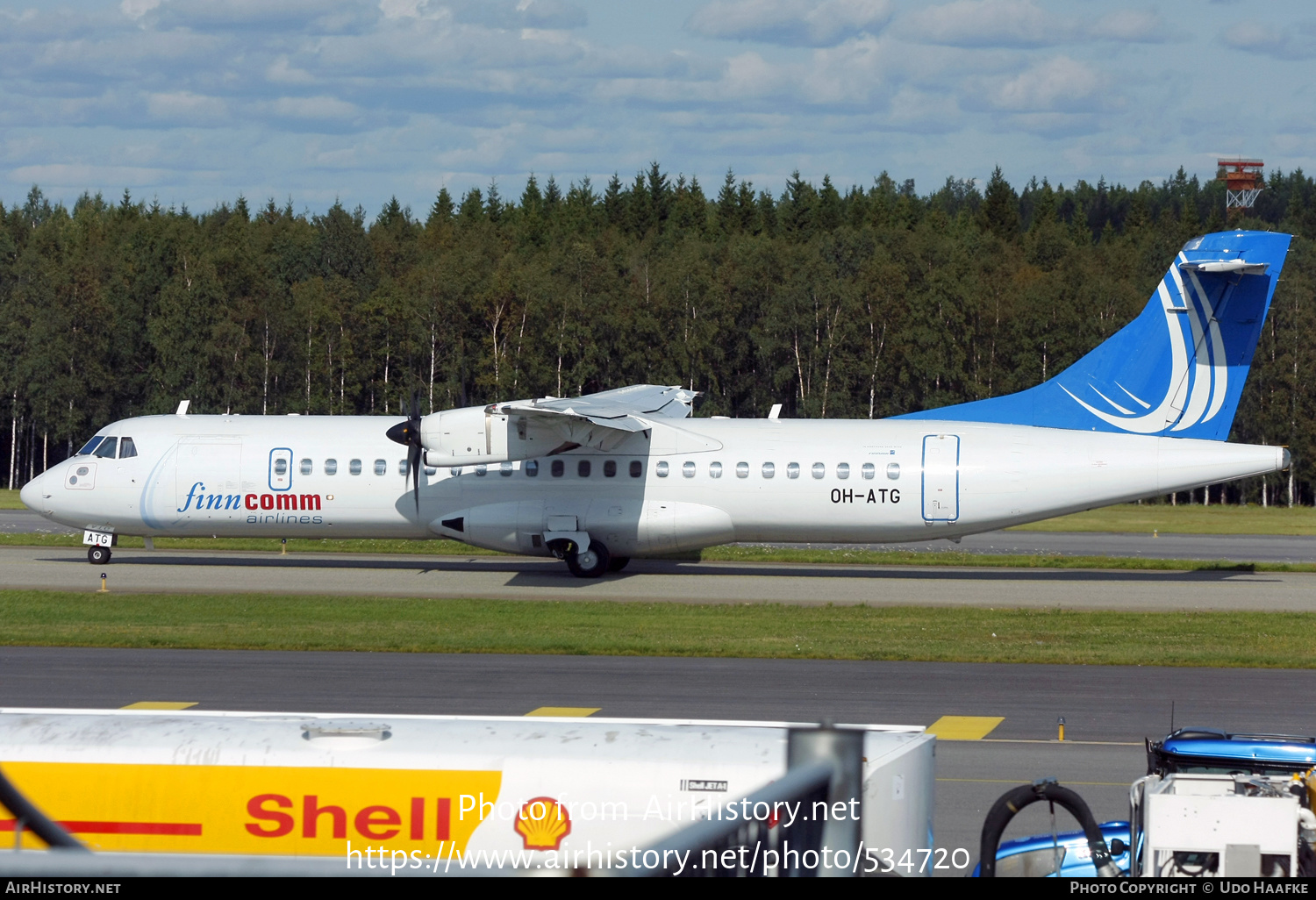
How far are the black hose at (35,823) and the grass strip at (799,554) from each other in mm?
27391

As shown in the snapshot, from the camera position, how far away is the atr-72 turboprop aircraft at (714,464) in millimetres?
26391

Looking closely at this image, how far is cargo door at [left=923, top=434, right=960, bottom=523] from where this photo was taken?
26688 mm

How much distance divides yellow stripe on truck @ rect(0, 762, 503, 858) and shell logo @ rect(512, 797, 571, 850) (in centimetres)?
15

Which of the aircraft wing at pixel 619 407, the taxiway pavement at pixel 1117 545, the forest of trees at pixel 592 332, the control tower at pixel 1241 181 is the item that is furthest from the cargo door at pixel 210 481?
the control tower at pixel 1241 181

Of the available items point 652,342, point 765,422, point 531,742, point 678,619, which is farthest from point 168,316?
point 531,742

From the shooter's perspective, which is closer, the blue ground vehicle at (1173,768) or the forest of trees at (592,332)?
the blue ground vehicle at (1173,768)

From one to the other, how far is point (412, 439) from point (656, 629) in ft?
25.5

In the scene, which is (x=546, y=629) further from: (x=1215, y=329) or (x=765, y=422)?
(x=1215, y=329)

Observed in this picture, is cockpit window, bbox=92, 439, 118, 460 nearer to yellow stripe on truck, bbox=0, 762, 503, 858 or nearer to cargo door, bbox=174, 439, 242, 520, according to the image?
cargo door, bbox=174, 439, 242, 520

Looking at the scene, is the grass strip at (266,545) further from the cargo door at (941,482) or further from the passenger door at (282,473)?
the cargo door at (941,482)

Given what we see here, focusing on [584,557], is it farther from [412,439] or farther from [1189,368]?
[1189,368]

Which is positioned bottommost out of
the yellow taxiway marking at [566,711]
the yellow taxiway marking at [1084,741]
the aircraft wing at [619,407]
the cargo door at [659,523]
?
the yellow taxiway marking at [566,711]

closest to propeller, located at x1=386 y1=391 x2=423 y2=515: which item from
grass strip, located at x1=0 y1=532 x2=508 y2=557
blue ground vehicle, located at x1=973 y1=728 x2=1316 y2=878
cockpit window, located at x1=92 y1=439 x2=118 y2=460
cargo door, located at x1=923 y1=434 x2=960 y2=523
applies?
cockpit window, located at x1=92 y1=439 x2=118 y2=460

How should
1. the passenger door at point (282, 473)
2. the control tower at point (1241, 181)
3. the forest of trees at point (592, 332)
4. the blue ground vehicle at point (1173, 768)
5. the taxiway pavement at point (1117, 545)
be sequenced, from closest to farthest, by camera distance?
the blue ground vehicle at point (1173, 768) → the passenger door at point (282, 473) → the taxiway pavement at point (1117, 545) → the forest of trees at point (592, 332) → the control tower at point (1241, 181)
